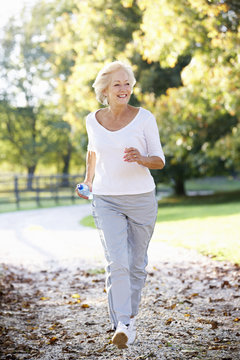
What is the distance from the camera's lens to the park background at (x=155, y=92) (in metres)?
9.57

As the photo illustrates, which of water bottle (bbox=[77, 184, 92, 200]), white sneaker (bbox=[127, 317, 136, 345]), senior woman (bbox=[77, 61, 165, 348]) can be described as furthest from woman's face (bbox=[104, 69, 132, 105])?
white sneaker (bbox=[127, 317, 136, 345])

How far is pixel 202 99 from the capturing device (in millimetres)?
13695

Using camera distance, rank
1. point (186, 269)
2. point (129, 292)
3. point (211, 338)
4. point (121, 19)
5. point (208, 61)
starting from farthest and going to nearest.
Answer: point (121, 19), point (208, 61), point (186, 269), point (211, 338), point (129, 292)

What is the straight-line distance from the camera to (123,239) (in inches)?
155

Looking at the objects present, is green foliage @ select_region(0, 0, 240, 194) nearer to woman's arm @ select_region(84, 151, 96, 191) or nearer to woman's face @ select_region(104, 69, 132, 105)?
woman's face @ select_region(104, 69, 132, 105)

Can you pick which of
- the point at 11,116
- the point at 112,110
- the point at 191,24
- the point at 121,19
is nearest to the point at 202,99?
the point at 191,24

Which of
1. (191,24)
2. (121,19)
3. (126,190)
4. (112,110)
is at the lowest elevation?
(126,190)

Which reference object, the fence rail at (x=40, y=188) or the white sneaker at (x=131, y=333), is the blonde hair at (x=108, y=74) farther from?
the fence rail at (x=40, y=188)

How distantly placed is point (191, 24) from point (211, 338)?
6.66 meters

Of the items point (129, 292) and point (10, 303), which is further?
point (10, 303)

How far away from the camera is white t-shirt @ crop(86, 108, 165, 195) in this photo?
3.89m

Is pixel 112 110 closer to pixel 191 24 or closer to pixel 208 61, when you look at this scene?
pixel 191 24

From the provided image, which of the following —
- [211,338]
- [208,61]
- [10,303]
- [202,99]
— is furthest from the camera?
[202,99]

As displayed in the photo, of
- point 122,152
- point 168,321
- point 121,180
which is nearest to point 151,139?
point 122,152
